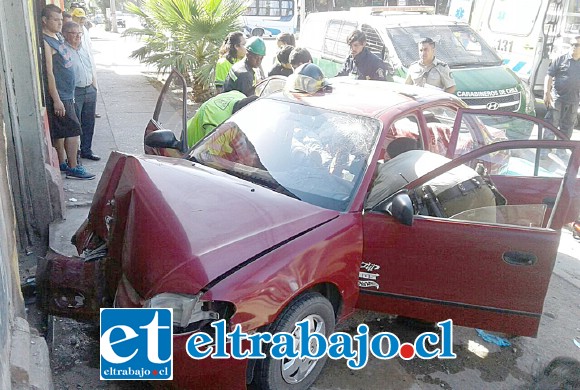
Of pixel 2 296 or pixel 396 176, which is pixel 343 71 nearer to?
pixel 396 176

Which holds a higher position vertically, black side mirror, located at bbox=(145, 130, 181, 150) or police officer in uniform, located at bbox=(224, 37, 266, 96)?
police officer in uniform, located at bbox=(224, 37, 266, 96)

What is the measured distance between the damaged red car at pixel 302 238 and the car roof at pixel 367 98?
21mm

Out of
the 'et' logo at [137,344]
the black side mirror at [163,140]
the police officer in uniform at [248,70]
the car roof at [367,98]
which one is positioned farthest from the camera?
the police officer in uniform at [248,70]

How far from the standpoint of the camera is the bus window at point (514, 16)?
9.97m

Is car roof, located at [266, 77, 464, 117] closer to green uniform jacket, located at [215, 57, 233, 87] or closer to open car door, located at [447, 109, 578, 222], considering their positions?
open car door, located at [447, 109, 578, 222]

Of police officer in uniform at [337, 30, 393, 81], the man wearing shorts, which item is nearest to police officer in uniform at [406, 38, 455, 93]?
police officer in uniform at [337, 30, 393, 81]

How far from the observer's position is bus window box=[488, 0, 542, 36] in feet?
32.7

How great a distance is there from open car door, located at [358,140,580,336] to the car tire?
0.35 metres

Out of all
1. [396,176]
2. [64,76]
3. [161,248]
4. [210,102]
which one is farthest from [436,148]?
[64,76]

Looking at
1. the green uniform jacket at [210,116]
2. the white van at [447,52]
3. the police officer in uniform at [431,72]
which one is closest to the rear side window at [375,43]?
the white van at [447,52]

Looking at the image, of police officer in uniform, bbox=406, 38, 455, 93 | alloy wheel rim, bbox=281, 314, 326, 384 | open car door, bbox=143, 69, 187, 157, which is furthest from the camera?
police officer in uniform, bbox=406, 38, 455, 93

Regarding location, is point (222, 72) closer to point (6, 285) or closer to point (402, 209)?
point (402, 209)

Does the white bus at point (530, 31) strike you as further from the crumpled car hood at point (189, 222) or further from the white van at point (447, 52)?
the crumpled car hood at point (189, 222)

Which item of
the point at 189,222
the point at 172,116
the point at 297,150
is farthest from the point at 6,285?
the point at 172,116
